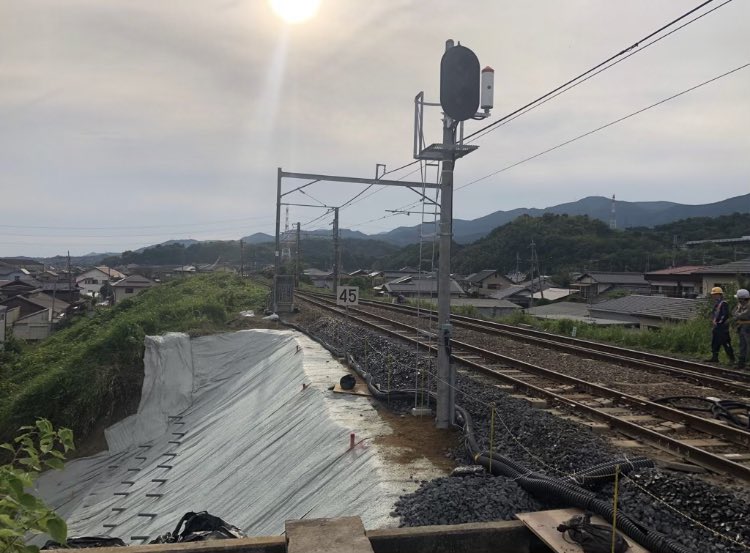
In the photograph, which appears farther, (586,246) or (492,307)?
(586,246)

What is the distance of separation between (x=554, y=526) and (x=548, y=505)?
653mm

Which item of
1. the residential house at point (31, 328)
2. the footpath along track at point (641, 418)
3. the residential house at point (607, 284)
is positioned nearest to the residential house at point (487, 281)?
the residential house at point (607, 284)

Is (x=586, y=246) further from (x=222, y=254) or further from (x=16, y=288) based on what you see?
(x=222, y=254)

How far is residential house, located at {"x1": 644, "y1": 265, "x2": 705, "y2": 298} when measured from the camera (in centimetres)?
3941

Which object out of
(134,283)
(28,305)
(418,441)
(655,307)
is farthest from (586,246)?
(418,441)

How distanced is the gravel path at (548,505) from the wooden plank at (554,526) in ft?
0.95

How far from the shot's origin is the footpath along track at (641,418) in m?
5.84

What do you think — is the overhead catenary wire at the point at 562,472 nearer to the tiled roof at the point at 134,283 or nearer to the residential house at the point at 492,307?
the residential house at the point at 492,307

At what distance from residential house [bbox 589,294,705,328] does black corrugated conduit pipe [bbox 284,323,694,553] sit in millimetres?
19192

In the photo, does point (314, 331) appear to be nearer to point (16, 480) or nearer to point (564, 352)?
point (564, 352)

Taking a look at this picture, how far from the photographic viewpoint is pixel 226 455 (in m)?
9.83

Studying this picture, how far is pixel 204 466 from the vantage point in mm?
10047

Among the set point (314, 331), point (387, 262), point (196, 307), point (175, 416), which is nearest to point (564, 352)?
point (314, 331)

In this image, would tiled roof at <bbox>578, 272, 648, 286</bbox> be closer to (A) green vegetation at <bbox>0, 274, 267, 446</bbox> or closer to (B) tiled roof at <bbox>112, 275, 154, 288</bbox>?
(A) green vegetation at <bbox>0, 274, 267, 446</bbox>
